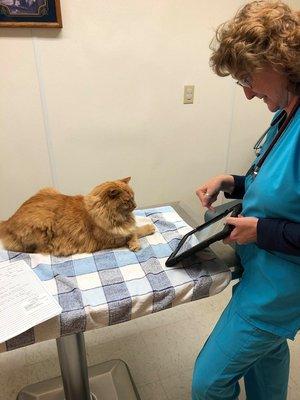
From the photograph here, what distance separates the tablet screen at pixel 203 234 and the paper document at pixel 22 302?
438 mm

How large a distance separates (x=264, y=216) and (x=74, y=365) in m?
0.94

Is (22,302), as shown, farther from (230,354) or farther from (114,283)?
(230,354)

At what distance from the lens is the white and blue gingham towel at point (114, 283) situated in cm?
88

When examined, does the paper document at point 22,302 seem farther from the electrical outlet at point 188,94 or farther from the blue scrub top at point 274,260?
the electrical outlet at point 188,94

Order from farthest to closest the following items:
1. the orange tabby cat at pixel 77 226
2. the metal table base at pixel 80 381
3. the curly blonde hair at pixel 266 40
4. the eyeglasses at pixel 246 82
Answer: the metal table base at pixel 80 381 → the orange tabby cat at pixel 77 226 → the eyeglasses at pixel 246 82 → the curly blonde hair at pixel 266 40

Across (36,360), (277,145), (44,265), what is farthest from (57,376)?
(277,145)

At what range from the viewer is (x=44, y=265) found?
105 cm

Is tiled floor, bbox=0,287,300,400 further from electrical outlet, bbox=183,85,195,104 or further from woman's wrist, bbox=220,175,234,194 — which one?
electrical outlet, bbox=183,85,195,104

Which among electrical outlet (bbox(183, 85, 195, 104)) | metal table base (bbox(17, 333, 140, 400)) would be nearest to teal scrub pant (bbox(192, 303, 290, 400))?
metal table base (bbox(17, 333, 140, 400))

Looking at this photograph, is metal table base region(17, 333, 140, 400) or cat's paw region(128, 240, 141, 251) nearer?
cat's paw region(128, 240, 141, 251)

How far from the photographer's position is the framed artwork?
62.8 inches

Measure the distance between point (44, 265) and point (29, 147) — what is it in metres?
1.09

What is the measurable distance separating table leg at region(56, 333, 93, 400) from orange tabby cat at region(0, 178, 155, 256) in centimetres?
35

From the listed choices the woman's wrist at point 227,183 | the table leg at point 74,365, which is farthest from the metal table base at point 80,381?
A: the woman's wrist at point 227,183
